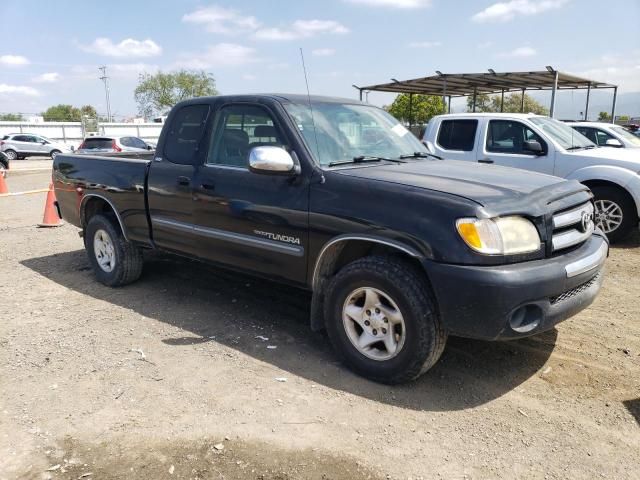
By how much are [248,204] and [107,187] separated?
7.02 ft

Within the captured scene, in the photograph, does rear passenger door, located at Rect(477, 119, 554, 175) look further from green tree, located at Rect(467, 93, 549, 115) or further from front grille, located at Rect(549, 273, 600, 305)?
green tree, located at Rect(467, 93, 549, 115)

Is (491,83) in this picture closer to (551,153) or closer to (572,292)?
(551,153)

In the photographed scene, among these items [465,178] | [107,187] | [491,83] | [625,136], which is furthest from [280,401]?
[491,83]

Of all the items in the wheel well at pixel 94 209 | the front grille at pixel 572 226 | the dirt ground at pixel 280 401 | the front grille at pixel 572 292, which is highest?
the front grille at pixel 572 226

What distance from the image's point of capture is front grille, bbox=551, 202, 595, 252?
333 cm

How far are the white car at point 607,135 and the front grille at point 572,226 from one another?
7.40m

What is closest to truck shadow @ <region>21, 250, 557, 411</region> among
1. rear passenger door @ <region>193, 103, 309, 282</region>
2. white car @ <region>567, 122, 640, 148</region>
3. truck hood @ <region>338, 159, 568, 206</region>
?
rear passenger door @ <region>193, 103, 309, 282</region>

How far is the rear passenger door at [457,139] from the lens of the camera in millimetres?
8414

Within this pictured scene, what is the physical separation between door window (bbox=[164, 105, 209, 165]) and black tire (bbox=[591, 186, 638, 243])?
18.5 feet

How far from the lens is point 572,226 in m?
3.56

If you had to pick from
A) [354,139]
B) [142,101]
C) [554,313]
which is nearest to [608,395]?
[554,313]

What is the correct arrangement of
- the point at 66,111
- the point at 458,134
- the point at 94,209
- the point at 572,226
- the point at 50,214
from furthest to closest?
the point at 66,111 → the point at 50,214 → the point at 458,134 → the point at 94,209 → the point at 572,226

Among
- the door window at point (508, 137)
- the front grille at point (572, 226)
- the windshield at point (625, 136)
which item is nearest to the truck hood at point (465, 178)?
the front grille at point (572, 226)

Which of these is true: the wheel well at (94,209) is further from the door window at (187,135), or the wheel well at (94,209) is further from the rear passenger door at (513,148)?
the rear passenger door at (513,148)
